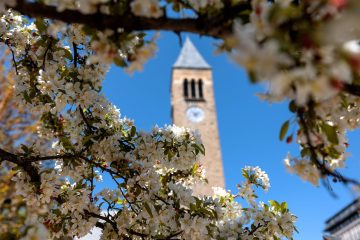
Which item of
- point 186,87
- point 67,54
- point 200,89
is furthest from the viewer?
point 200,89

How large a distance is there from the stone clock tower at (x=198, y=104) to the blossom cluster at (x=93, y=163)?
2134 centimetres

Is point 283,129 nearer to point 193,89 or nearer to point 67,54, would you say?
point 67,54

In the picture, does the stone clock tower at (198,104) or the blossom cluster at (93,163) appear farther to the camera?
the stone clock tower at (198,104)

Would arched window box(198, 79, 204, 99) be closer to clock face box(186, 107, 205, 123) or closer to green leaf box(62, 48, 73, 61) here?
clock face box(186, 107, 205, 123)

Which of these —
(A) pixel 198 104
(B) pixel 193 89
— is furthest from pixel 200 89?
(A) pixel 198 104

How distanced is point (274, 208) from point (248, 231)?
0.24 metres

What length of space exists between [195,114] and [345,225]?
15.3m

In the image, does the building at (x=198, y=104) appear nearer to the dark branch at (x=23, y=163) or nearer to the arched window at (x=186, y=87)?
the arched window at (x=186, y=87)

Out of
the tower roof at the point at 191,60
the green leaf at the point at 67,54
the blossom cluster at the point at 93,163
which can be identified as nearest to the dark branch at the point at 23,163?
the blossom cluster at the point at 93,163

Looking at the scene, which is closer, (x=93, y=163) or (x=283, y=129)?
(x=283, y=129)

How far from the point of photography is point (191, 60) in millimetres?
30531

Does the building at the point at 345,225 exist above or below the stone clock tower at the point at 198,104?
below

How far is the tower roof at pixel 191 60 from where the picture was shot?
2983 cm

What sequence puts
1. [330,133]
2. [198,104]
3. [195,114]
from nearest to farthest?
[330,133], [195,114], [198,104]
